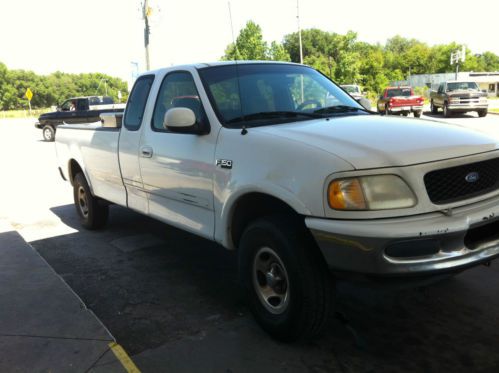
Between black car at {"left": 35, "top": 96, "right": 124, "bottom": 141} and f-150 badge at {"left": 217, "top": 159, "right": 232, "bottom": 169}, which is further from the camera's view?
black car at {"left": 35, "top": 96, "right": 124, "bottom": 141}

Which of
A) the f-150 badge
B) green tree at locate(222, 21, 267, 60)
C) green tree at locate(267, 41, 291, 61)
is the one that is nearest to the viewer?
the f-150 badge

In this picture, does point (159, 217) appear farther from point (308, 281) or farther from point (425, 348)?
point (425, 348)

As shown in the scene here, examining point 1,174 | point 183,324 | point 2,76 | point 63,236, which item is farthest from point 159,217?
point 2,76

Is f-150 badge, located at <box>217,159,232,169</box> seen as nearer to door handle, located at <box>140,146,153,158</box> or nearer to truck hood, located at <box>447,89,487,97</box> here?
door handle, located at <box>140,146,153,158</box>

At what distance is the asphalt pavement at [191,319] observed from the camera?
3.04 metres

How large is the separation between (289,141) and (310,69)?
192cm

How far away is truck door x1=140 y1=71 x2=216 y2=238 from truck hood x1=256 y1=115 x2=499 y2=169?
2.05 feet

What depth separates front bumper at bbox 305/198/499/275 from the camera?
2.59 m

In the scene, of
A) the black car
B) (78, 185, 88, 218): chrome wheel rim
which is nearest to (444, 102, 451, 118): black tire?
the black car

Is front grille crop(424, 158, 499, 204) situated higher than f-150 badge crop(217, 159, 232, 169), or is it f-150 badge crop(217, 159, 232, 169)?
f-150 badge crop(217, 159, 232, 169)

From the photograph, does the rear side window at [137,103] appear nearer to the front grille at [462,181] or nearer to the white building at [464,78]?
the front grille at [462,181]

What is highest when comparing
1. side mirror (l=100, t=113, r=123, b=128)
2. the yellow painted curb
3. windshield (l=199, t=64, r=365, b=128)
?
windshield (l=199, t=64, r=365, b=128)

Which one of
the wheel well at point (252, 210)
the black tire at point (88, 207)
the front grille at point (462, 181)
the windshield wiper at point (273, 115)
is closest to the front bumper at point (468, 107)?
the black tire at point (88, 207)

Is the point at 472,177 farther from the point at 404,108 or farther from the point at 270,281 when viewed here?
the point at 404,108
